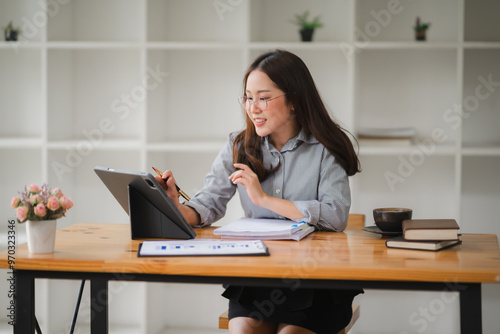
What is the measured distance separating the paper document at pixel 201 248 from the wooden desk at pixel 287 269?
0.04 metres

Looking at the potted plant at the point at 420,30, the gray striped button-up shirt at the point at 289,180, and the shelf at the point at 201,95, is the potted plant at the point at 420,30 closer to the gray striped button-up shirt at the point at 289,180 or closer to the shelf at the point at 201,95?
the shelf at the point at 201,95

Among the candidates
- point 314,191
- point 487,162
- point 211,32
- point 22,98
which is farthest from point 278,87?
point 22,98

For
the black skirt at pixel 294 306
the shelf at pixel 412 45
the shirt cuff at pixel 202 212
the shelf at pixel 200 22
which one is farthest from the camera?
the shelf at pixel 200 22

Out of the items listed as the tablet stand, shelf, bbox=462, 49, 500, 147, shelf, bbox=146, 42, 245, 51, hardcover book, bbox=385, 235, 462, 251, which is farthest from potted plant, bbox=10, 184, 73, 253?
shelf, bbox=462, 49, 500, 147

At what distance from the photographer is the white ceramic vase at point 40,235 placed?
1791 mm

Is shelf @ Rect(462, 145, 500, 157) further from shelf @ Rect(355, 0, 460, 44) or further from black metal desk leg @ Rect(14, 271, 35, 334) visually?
black metal desk leg @ Rect(14, 271, 35, 334)

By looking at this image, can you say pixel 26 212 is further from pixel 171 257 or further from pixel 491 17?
pixel 491 17

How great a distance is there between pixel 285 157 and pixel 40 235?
102cm

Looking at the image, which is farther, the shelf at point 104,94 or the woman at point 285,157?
the shelf at point 104,94

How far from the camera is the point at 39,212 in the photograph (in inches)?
69.0

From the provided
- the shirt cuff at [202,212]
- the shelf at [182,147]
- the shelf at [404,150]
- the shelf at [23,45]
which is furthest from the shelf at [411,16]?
the shelf at [23,45]

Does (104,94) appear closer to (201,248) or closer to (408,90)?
(408,90)

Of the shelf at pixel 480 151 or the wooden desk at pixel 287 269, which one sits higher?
the shelf at pixel 480 151

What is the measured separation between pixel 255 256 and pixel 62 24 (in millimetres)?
2418
